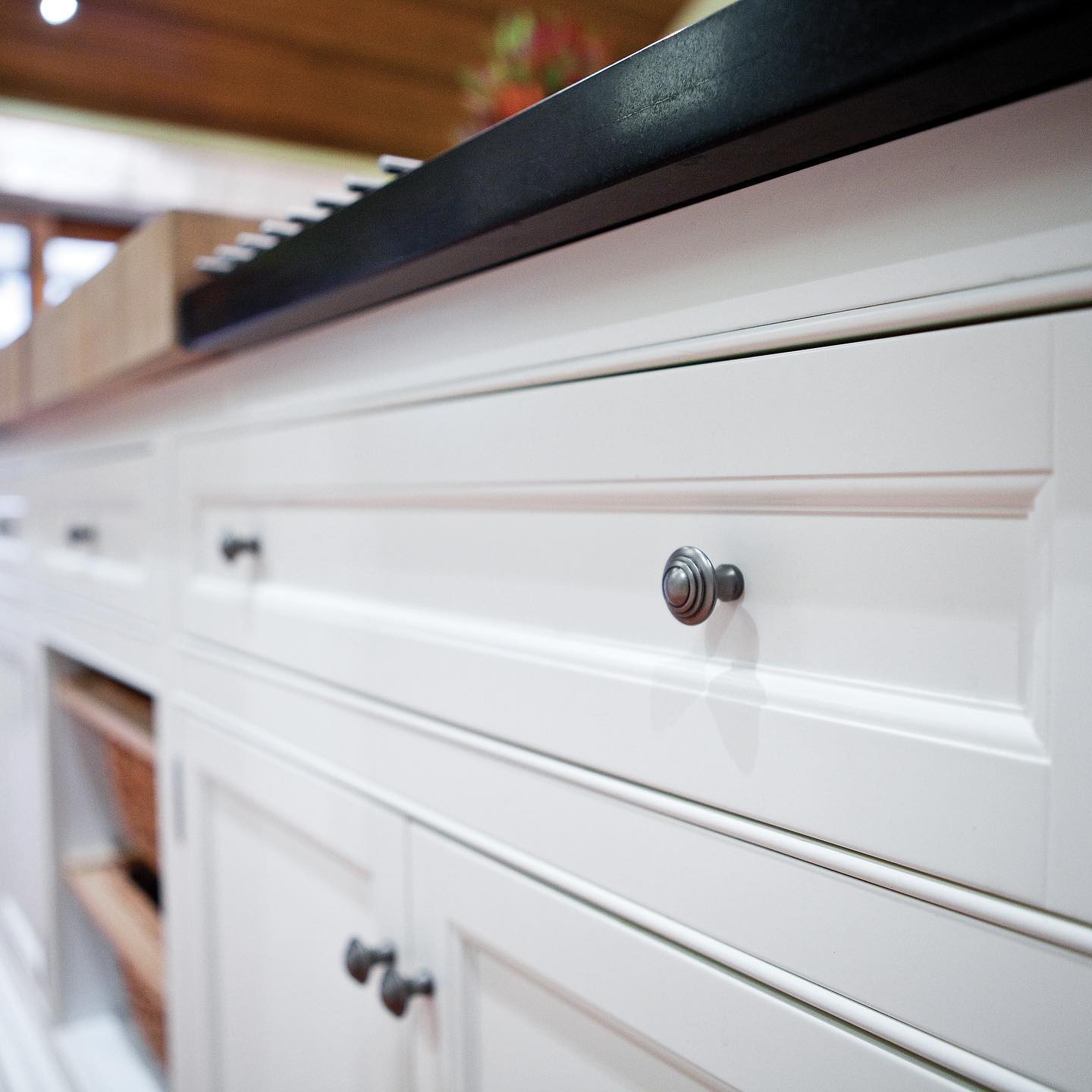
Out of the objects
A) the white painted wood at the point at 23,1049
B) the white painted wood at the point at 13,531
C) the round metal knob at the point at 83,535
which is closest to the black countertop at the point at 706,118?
the round metal knob at the point at 83,535

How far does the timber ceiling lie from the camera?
6.18ft

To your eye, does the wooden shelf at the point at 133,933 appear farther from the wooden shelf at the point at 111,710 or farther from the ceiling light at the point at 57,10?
the ceiling light at the point at 57,10

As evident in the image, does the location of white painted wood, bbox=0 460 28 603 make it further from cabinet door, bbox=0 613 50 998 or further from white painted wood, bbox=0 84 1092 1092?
white painted wood, bbox=0 84 1092 1092

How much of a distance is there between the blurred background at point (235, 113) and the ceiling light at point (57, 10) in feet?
4.63

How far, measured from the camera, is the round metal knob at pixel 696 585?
0.30 metres

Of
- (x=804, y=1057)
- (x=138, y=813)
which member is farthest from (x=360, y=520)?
(x=138, y=813)

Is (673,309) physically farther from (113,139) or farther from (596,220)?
(113,139)

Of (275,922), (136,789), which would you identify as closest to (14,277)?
(136,789)

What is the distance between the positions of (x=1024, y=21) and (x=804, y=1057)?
289 mm

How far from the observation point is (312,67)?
239cm

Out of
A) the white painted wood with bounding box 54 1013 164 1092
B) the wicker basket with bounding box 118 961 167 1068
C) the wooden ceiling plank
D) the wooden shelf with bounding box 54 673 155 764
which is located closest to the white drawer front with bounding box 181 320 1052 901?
the wooden shelf with bounding box 54 673 155 764

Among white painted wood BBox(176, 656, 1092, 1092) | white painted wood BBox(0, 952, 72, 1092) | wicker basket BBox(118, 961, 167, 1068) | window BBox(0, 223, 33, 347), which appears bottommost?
white painted wood BBox(0, 952, 72, 1092)

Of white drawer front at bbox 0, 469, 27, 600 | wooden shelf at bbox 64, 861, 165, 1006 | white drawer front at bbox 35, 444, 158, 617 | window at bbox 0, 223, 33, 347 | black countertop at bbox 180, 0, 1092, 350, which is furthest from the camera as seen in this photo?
window at bbox 0, 223, 33, 347

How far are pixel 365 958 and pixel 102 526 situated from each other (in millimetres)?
613
